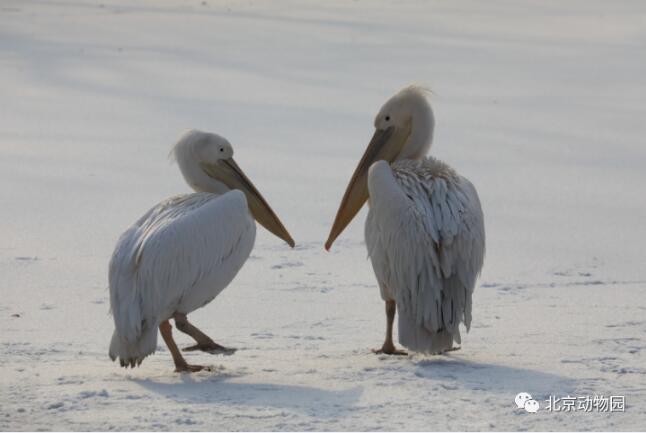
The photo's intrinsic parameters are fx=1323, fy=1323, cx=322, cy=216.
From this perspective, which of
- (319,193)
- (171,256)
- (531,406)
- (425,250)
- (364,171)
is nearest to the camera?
(531,406)

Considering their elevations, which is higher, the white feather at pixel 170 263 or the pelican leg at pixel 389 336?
the white feather at pixel 170 263

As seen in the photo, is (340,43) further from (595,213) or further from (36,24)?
(595,213)

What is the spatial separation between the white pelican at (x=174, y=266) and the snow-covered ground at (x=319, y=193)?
0.16 metres

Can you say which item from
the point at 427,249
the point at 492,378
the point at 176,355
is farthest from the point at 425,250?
the point at 176,355

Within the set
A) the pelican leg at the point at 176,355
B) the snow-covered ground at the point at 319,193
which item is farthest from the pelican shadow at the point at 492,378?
the pelican leg at the point at 176,355

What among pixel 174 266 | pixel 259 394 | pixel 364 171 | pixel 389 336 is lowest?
pixel 259 394

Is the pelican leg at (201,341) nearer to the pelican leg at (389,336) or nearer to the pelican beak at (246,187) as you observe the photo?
the pelican leg at (389,336)

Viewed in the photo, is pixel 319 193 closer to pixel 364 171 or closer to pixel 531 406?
pixel 364 171

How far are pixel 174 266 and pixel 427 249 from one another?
948 millimetres

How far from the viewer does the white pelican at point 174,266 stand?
472cm

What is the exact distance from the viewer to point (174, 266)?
480cm

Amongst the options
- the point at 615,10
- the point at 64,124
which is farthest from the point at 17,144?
the point at 615,10

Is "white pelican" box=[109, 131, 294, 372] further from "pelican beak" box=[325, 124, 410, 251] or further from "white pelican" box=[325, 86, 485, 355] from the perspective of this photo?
"pelican beak" box=[325, 124, 410, 251]

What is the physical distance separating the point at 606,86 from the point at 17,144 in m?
4.59
